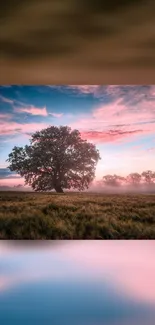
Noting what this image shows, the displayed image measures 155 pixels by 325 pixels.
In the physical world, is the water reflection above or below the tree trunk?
below

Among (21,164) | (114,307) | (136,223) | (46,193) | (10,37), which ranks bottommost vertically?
(114,307)

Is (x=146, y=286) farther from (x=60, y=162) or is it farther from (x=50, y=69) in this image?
(x=60, y=162)

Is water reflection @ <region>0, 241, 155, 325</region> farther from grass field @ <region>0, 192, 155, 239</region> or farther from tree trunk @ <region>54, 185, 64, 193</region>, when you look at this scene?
tree trunk @ <region>54, 185, 64, 193</region>

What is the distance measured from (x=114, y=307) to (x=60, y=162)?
5162mm

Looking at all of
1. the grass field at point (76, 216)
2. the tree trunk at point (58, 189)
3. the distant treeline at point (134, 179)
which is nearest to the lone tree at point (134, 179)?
the distant treeline at point (134, 179)

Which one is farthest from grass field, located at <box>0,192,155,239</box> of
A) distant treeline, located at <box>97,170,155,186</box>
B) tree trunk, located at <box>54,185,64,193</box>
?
distant treeline, located at <box>97,170,155,186</box>

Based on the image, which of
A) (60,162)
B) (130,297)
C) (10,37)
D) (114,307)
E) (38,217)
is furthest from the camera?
(60,162)

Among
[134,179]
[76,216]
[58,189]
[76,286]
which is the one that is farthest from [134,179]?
[76,286]

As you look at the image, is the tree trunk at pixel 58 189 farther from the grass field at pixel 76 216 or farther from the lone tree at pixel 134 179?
the lone tree at pixel 134 179

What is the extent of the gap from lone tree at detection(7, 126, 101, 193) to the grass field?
25 cm

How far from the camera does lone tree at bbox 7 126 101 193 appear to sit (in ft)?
26.2

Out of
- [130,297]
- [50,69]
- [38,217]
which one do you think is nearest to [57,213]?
[38,217]

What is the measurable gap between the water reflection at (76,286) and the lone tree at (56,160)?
1.87 m

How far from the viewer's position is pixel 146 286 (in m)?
3.84
